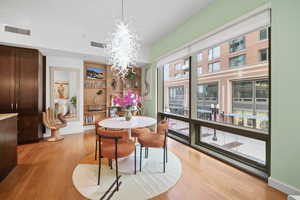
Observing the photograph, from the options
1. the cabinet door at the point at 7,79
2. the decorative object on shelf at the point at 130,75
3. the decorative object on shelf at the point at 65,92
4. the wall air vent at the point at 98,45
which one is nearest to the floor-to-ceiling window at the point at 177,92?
the decorative object on shelf at the point at 130,75

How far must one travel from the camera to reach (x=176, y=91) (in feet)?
12.7

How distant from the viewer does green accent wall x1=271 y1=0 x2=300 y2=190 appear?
153 centimetres

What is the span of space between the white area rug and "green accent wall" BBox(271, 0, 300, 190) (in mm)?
1367

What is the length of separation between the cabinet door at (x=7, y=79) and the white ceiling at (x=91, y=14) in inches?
28.2

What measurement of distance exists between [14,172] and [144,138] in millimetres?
2161

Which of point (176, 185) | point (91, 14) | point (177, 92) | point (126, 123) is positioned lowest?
point (176, 185)

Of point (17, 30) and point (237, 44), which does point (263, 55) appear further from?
point (17, 30)

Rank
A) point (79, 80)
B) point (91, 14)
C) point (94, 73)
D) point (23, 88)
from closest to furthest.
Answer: point (91, 14)
point (23, 88)
point (79, 80)
point (94, 73)

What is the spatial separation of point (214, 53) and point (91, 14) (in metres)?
2.82

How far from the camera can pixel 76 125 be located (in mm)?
4387

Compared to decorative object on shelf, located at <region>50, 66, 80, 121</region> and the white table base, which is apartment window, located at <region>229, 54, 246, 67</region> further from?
decorative object on shelf, located at <region>50, 66, 80, 121</region>

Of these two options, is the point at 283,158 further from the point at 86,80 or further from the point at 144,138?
the point at 86,80

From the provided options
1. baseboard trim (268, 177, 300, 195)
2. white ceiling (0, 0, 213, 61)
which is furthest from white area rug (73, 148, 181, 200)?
white ceiling (0, 0, 213, 61)


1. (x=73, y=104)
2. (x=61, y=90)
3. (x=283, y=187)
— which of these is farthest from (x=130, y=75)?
(x=283, y=187)
